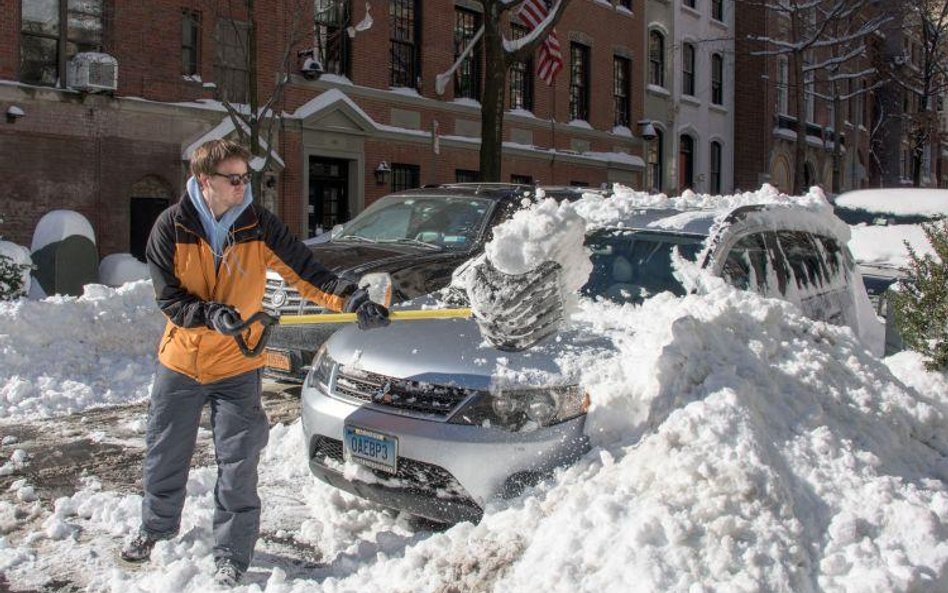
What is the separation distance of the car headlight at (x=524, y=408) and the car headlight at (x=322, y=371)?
941 millimetres

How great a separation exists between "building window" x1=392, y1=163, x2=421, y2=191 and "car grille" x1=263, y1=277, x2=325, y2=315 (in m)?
13.2

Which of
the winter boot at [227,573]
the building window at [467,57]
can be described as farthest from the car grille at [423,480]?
the building window at [467,57]

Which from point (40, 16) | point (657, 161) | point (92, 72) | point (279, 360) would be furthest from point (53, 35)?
point (657, 161)

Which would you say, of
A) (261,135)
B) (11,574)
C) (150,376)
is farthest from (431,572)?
Answer: (261,135)

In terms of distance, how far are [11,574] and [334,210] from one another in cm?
1574

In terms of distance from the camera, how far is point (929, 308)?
6.98 metres

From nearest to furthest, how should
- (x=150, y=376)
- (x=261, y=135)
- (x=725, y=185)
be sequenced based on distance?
1. (x=150, y=376)
2. (x=261, y=135)
3. (x=725, y=185)

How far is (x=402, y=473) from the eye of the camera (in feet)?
13.7

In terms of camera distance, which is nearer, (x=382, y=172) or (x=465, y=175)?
(x=382, y=172)

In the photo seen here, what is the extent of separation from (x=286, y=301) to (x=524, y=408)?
3.88 metres

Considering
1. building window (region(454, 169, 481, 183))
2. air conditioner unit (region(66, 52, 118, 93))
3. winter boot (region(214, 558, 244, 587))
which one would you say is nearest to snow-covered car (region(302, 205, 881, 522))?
winter boot (region(214, 558, 244, 587))

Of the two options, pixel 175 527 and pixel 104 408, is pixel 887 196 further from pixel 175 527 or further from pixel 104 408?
pixel 175 527

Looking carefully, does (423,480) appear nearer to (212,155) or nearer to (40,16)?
(212,155)

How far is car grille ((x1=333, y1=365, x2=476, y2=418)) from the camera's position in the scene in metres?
4.11
